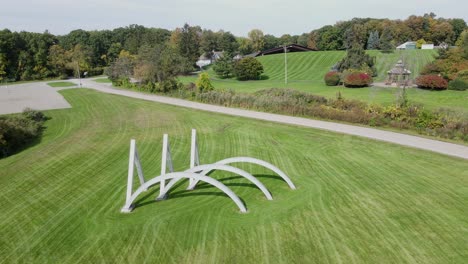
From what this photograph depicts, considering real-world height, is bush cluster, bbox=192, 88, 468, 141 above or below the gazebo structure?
below

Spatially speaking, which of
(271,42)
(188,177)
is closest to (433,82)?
(188,177)

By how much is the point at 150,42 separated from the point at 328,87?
146 ft

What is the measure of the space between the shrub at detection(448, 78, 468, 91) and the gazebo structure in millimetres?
3875

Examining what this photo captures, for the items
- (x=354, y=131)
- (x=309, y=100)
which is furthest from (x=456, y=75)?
(x=354, y=131)

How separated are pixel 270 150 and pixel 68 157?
30.4 ft

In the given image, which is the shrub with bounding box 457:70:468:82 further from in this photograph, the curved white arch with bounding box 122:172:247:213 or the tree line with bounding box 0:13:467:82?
the curved white arch with bounding box 122:172:247:213

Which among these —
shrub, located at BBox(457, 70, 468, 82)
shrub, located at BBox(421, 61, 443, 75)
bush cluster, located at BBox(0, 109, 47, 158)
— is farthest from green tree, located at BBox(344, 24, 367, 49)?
bush cluster, located at BBox(0, 109, 47, 158)

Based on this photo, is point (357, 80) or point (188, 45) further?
point (188, 45)

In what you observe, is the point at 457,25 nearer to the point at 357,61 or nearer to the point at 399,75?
the point at 357,61

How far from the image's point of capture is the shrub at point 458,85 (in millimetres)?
30844

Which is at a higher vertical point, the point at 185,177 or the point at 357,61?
the point at 357,61

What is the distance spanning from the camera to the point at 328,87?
37.4 m

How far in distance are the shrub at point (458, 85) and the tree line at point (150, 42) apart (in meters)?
30.3

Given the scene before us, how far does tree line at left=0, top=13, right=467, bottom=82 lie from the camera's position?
216 feet
